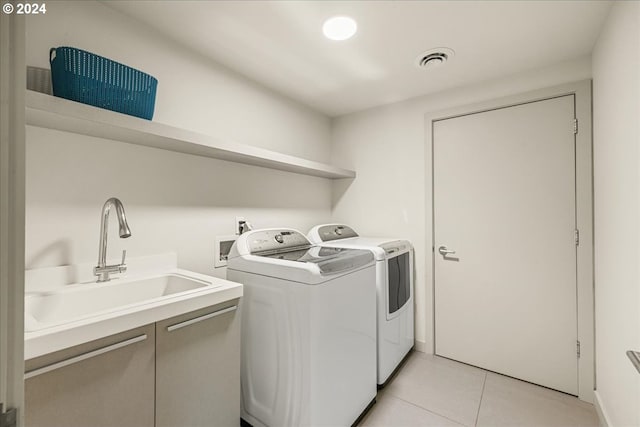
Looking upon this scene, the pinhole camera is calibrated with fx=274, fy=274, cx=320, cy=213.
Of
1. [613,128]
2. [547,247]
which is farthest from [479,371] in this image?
[613,128]

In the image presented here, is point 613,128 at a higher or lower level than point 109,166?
higher

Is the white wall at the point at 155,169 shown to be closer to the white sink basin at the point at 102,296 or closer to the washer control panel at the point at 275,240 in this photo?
the white sink basin at the point at 102,296

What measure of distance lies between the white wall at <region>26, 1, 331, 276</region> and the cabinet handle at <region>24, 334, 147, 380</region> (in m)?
0.60

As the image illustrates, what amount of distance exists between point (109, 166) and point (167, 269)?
0.62 metres

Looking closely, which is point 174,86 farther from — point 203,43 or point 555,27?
point 555,27

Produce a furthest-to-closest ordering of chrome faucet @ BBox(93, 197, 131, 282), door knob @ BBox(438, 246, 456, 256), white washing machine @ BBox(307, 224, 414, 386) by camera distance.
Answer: door knob @ BBox(438, 246, 456, 256) < white washing machine @ BBox(307, 224, 414, 386) < chrome faucet @ BBox(93, 197, 131, 282)

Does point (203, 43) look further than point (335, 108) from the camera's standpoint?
No

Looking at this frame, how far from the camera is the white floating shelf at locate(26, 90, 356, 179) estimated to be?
998 millimetres

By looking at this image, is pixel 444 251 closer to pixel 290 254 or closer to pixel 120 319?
pixel 290 254

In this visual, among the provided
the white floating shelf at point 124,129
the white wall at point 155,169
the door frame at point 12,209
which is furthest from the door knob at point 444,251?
the door frame at point 12,209

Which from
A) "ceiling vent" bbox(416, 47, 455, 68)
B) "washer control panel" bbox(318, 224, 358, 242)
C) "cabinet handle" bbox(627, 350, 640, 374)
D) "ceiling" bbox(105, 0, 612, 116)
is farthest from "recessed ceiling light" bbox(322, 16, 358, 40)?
"cabinet handle" bbox(627, 350, 640, 374)

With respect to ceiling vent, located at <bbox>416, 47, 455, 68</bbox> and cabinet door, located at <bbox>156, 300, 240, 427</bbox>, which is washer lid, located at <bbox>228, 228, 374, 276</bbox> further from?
ceiling vent, located at <bbox>416, 47, 455, 68</bbox>

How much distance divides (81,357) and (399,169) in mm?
2405

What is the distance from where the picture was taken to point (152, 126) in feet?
4.17
